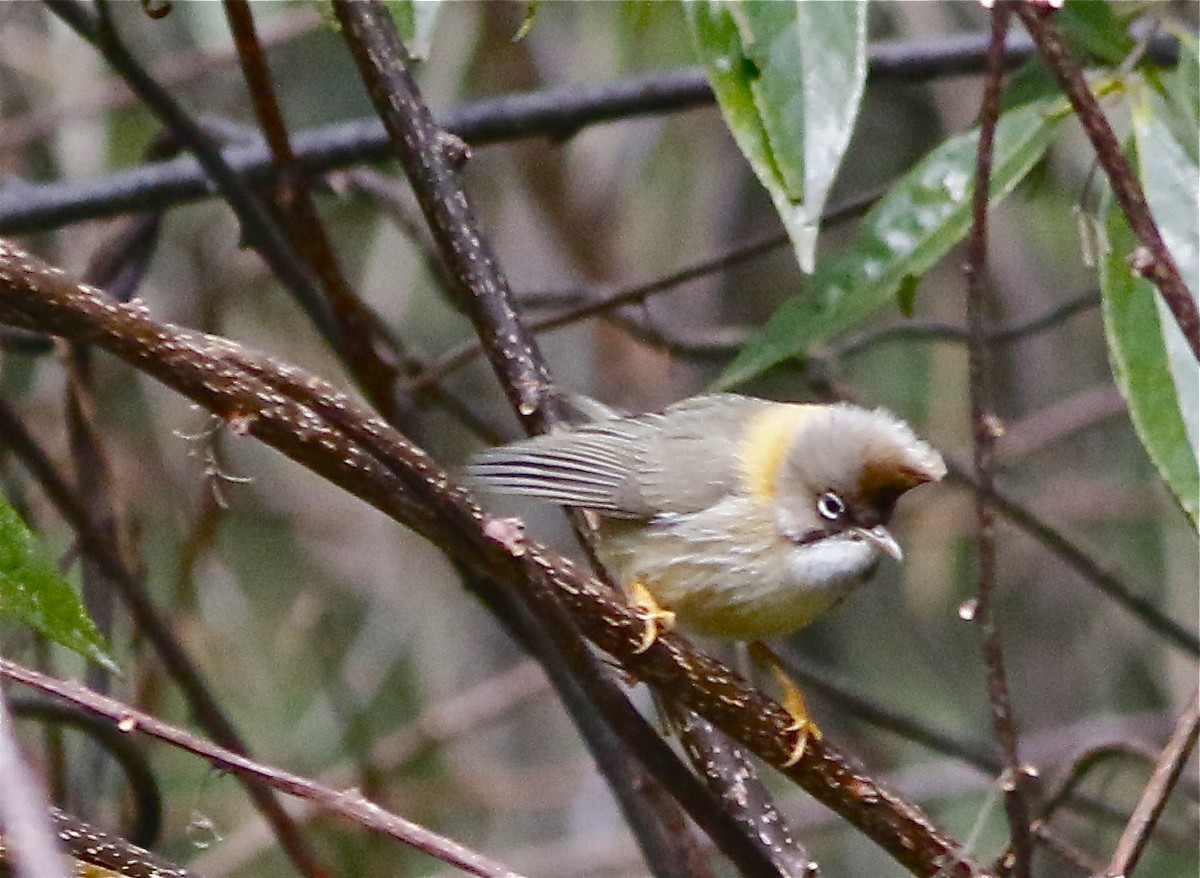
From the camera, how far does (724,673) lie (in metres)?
1.42

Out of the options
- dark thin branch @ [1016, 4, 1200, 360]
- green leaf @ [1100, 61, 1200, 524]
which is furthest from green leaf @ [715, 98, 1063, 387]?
dark thin branch @ [1016, 4, 1200, 360]

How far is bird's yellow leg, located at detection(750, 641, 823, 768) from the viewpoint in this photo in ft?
4.59

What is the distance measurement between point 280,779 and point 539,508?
303 cm

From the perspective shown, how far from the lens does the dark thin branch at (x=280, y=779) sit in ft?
3.72

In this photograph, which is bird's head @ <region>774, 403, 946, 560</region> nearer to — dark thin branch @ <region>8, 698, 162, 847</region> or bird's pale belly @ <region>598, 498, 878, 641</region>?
bird's pale belly @ <region>598, 498, 878, 641</region>

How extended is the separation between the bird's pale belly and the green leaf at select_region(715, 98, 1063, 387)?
0.37 metres

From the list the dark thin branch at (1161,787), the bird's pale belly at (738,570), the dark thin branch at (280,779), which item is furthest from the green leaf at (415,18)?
the dark thin branch at (1161,787)

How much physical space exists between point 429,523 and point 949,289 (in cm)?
312

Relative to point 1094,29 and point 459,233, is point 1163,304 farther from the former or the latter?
point 459,233

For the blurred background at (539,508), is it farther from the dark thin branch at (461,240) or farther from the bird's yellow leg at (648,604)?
the dark thin branch at (461,240)

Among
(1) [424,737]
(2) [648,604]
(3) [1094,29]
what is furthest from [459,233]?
(1) [424,737]

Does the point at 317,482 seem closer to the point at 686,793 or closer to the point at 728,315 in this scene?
the point at 728,315

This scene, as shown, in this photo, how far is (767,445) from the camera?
7.27 ft

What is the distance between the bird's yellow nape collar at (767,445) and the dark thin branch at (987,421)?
2.65ft
